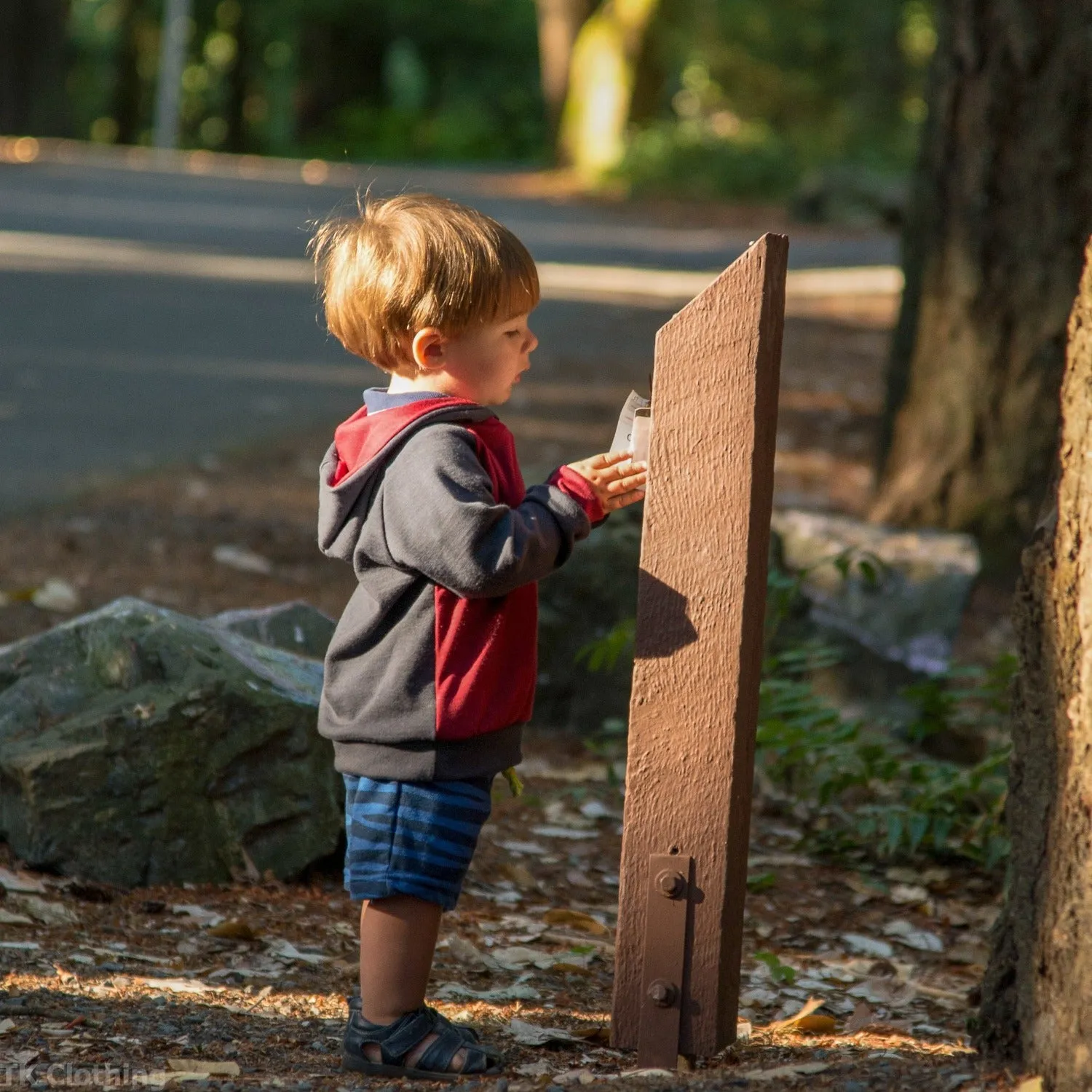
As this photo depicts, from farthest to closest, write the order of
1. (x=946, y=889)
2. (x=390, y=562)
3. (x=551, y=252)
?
(x=551, y=252) → (x=946, y=889) → (x=390, y=562)

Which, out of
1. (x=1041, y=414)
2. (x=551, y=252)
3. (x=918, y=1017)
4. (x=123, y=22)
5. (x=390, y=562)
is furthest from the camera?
(x=123, y=22)

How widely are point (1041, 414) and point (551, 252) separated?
43.0ft

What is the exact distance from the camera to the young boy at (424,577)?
261cm

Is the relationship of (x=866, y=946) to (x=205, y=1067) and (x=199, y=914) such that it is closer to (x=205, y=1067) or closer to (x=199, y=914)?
(x=199, y=914)

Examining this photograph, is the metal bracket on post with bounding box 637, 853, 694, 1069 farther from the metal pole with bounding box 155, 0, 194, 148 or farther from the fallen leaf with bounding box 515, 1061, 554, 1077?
the metal pole with bounding box 155, 0, 194, 148

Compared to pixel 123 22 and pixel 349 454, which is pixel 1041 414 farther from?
pixel 123 22

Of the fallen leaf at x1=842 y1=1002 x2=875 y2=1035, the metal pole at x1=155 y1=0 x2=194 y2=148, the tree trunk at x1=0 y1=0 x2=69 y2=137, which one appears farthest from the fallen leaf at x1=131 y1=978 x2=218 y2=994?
the tree trunk at x1=0 y1=0 x2=69 y2=137

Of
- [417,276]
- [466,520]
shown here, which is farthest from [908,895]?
[417,276]

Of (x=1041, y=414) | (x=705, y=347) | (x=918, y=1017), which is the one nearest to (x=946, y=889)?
(x=918, y=1017)

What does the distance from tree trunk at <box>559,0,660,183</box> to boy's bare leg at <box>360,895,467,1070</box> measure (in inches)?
1145

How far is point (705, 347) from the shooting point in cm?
266

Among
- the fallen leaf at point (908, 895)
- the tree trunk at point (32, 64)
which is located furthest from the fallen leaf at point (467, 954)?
the tree trunk at point (32, 64)

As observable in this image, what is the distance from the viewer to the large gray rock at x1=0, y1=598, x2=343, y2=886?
3.67 meters

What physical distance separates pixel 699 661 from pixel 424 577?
1.52ft
